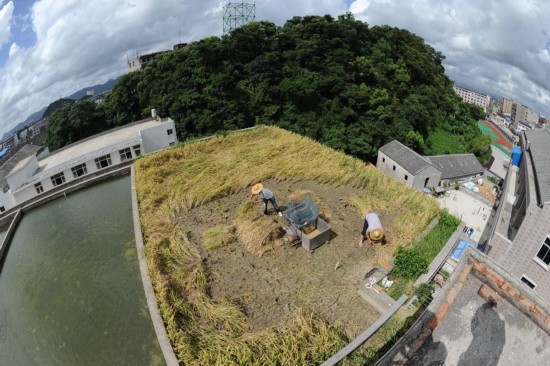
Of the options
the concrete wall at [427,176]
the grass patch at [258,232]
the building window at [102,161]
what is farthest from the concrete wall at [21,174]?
the concrete wall at [427,176]

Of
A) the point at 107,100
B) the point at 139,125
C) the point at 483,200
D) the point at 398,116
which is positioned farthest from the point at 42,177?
the point at 483,200

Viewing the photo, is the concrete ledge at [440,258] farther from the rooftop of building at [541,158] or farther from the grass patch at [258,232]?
the rooftop of building at [541,158]

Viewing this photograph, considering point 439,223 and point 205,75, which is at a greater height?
point 205,75

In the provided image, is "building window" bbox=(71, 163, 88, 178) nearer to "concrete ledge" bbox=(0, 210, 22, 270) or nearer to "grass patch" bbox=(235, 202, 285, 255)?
"concrete ledge" bbox=(0, 210, 22, 270)

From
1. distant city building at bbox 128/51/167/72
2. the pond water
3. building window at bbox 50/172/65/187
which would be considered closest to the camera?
the pond water

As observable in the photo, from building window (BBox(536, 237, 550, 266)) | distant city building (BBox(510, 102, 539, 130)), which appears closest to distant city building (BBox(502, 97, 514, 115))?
distant city building (BBox(510, 102, 539, 130))

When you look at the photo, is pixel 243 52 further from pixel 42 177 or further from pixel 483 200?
pixel 483 200
